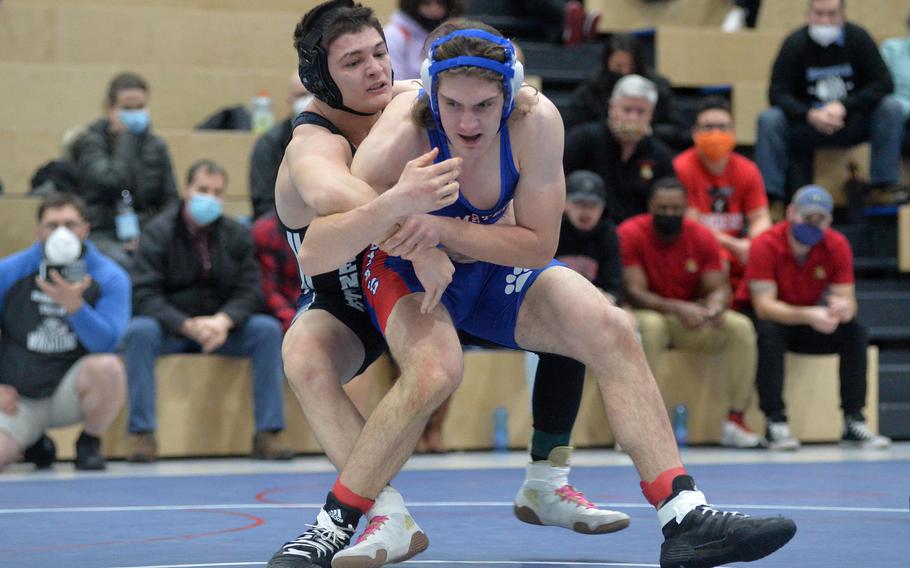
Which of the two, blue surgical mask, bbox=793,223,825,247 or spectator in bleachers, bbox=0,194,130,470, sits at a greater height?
blue surgical mask, bbox=793,223,825,247

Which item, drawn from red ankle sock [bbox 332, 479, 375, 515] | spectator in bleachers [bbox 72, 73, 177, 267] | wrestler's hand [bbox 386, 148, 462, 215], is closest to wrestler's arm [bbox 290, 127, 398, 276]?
wrestler's hand [bbox 386, 148, 462, 215]

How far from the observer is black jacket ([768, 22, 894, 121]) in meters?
8.98

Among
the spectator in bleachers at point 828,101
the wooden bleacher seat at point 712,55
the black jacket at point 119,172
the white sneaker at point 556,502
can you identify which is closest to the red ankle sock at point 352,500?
the white sneaker at point 556,502

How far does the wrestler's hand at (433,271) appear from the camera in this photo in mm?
3512

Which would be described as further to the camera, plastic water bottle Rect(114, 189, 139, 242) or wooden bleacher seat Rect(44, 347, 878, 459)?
plastic water bottle Rect(114, 189, 139, 242)

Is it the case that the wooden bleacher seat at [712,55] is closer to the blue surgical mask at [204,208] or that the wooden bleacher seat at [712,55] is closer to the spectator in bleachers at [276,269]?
the spectator in bleachers at [276,269]

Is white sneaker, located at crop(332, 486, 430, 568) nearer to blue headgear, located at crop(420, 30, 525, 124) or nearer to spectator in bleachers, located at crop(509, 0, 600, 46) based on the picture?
blue headgear, located at crop(420, 30, 525, 124)

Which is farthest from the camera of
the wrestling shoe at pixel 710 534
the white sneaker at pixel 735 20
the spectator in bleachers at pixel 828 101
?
the white sneaker at pixel 735 20

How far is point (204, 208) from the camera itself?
7.20 meters

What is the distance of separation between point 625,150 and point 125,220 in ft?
8.94

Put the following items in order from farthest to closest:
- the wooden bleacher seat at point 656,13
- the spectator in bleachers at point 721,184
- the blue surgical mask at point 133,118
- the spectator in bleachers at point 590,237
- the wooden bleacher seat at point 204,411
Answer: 1. the wooden bleacher seat at point 656,13
2. the spectator in bleachers at point 721,184
3. the blue surgical mask at point 133,118
4. the spectator in bleachers at point 590,237
5. the wooden bleacher seat at point 204,411

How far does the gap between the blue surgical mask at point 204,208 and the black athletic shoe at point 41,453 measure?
129 cm

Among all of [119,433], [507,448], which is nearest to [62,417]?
[119,433]

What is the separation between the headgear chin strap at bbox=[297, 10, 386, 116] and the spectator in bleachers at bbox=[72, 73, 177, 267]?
12.2ft
